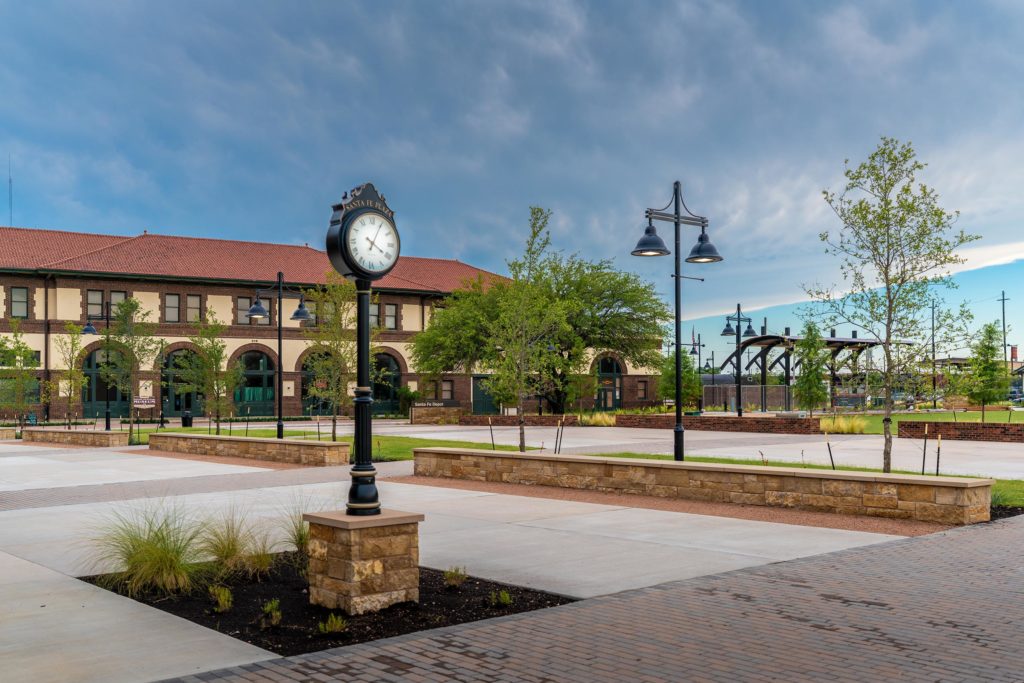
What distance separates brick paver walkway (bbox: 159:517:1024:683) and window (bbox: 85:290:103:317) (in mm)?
55401

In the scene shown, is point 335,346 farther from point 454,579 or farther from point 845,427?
point 454,579

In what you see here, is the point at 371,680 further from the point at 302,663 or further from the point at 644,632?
the point at 644,632

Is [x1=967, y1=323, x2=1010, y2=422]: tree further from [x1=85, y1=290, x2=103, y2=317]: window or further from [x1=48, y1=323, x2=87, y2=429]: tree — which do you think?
[x1=85, y1=290, x2=103, y2=317]: window

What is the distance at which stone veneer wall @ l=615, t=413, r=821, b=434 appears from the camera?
35344mm

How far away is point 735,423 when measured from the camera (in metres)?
37.4

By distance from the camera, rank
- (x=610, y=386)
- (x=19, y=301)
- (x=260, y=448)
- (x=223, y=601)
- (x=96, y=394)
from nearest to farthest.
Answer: (x=223, y=601), (x=260, y=448), (x=19, y=301), (x=96, y=394), (x=610, y=386)

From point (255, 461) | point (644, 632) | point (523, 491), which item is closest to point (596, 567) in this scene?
point (644, 632)

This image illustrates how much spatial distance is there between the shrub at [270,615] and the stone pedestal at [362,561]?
1.43 feet

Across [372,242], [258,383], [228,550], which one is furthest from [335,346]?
[258,383]

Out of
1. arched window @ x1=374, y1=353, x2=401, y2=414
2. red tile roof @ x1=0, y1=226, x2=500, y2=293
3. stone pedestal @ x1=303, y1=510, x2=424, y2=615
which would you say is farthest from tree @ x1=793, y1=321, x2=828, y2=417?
stone pedestal @ x1=303, y1=510, x2=424, y2=615

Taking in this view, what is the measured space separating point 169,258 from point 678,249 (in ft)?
160

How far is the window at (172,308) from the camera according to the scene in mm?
58719

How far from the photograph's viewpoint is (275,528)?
11617 millimetres

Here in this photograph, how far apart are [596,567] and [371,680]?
12.8 ft
